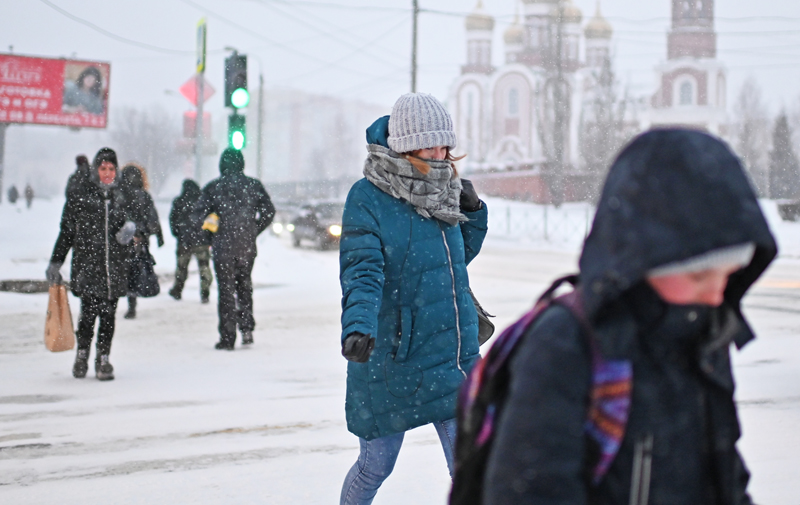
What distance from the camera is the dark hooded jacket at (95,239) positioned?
6809 mm

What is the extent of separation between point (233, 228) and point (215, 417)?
3.00 metres

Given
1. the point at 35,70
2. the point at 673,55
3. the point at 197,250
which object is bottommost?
the point at 197,250

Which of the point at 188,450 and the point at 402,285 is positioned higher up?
the point at 402,285

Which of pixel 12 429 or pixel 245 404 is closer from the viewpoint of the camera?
pixel 12 429

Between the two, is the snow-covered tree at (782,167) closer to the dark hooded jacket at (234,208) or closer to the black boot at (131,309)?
the black boot at (131,309)

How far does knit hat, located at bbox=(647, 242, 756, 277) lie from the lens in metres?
1.44

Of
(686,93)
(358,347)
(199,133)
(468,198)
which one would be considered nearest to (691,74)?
(686,93)

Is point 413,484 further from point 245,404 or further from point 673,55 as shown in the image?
point 673,55

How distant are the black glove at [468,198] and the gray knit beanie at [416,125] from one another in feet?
0.81

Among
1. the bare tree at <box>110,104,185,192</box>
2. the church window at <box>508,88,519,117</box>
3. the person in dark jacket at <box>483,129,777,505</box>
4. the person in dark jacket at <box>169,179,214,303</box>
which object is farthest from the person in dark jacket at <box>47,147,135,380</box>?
the bare tree at <box>110,104,185,192</box>

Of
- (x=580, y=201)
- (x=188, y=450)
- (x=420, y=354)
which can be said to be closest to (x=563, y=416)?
(x=420, y=354)

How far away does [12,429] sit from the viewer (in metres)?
5.51

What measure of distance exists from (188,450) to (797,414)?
155 inches

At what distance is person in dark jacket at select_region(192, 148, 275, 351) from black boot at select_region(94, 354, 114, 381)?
1.61 m
